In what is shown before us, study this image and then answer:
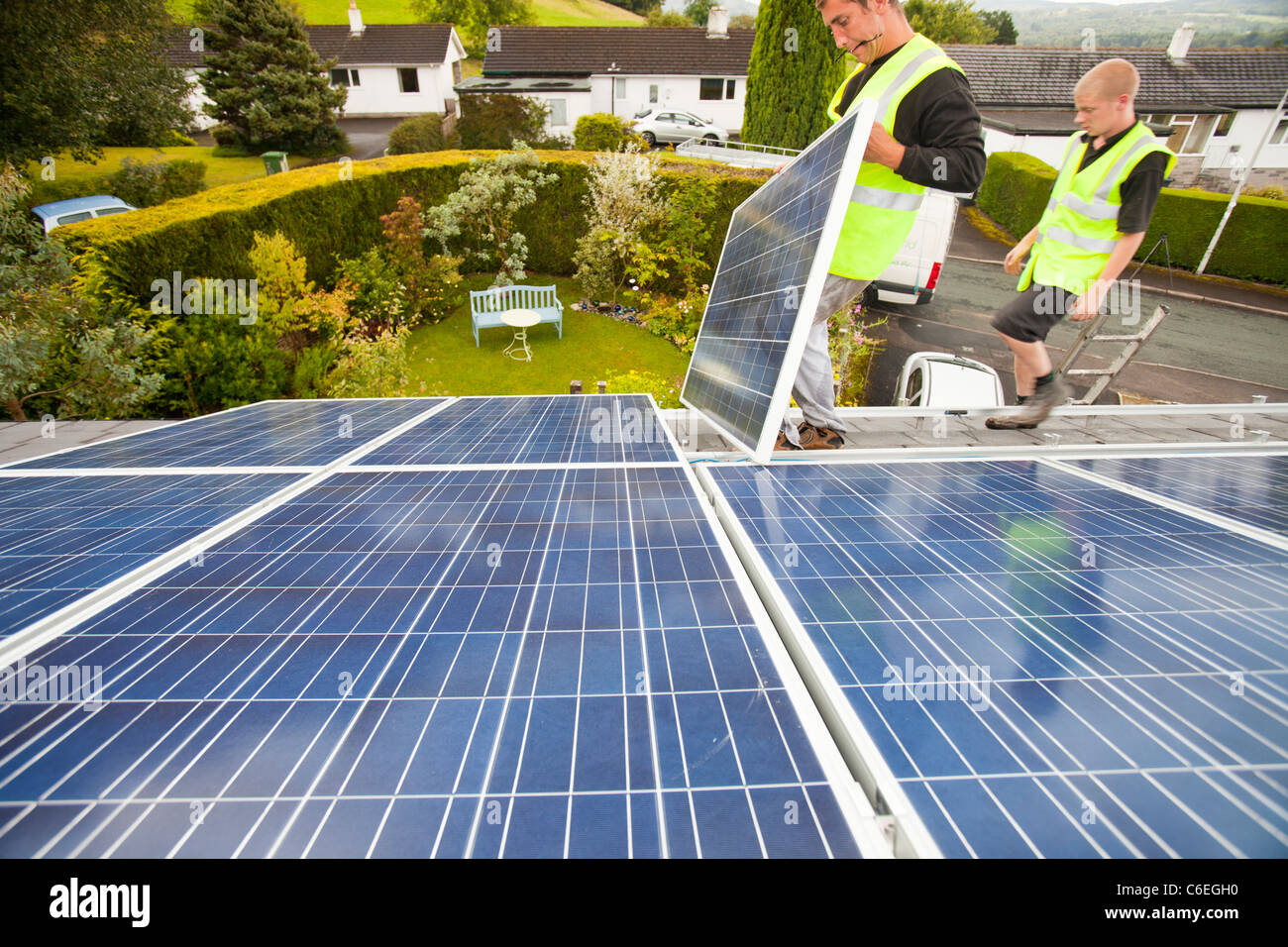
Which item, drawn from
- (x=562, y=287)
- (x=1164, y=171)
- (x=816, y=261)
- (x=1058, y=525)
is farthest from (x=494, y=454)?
(x=562, y=287)

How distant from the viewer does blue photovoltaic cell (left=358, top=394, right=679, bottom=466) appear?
298 centimetres

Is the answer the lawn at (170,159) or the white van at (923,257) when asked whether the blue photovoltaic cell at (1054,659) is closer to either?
the white van at (923,257)

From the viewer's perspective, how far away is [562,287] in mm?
15516

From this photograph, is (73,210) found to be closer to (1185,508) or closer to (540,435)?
(540,435)

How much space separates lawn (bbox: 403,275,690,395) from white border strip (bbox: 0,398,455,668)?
7542 mm

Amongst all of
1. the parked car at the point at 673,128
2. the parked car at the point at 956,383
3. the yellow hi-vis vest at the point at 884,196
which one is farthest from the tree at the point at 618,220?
the parked car at the point at 673,128

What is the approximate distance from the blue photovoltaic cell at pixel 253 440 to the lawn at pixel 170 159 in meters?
25.3

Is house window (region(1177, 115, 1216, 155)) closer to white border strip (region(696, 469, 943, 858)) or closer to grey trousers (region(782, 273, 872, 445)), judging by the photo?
grey trousers (region(782, 273, 872, 445))

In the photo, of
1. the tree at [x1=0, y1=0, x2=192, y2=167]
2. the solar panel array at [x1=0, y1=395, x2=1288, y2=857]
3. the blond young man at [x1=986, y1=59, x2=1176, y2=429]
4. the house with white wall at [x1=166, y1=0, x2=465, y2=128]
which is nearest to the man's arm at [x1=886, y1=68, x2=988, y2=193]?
the blond young man at [x1=986, y1=59, x2=1176, y2=429]

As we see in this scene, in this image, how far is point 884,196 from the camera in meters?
3.29

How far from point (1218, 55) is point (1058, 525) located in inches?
1815

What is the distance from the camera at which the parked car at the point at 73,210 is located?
Answer: 13898mm

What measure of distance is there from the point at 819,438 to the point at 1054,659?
257 centimetres
